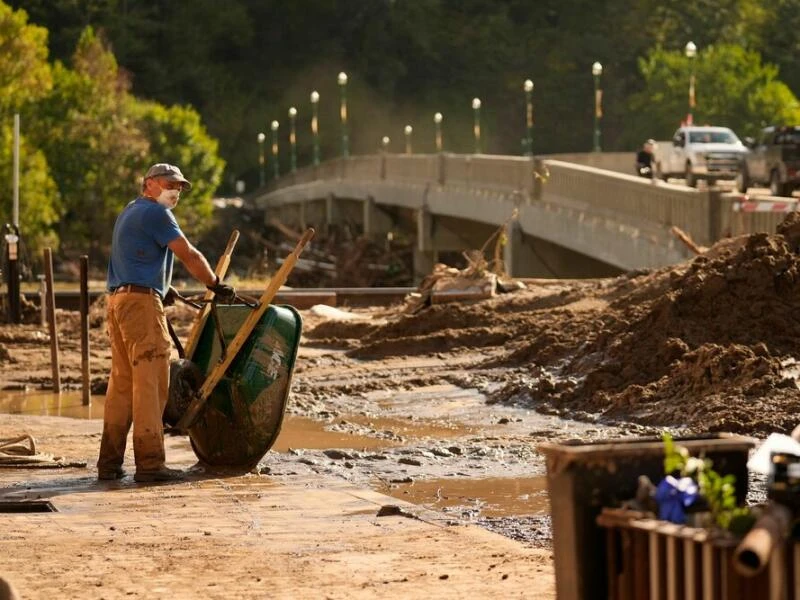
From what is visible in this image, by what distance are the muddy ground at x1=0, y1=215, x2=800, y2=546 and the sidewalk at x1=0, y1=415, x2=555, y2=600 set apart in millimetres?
576

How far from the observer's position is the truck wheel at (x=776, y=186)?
1672 inches

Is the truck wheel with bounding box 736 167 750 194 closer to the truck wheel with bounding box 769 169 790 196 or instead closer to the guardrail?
the truck wheel with bounding box 769 169 790 196

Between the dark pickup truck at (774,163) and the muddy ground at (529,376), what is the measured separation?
17092mm

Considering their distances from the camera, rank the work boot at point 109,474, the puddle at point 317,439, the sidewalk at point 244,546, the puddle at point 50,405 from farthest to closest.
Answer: the puddle at point 50,405, the puddle at point 317,439, the work boot at point 109,474, the sidewalk at point 244,546

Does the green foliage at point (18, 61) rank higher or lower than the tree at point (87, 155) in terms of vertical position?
higher

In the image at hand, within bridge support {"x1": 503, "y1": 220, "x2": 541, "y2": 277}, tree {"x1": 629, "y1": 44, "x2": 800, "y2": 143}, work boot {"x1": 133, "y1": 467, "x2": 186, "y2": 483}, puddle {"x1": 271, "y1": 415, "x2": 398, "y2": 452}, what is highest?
tree {"x1": 629, "y1": 44, "x2": 800, "y2": 143}

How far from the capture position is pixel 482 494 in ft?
41.3

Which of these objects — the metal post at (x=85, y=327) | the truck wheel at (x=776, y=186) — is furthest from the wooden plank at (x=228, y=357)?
the truck wheel at (x=776, y=186)

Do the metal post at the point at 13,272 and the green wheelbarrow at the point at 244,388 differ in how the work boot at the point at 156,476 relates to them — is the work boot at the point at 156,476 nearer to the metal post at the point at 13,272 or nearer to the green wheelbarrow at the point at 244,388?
the green wheelbarrow at the point at 244,388

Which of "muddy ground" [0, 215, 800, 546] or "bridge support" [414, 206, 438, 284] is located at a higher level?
"muddy ground" [0, 215, 800, 546]

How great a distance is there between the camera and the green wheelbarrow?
13.4 m

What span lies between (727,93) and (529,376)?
3187 inches

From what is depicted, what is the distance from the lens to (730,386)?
17.2 meters

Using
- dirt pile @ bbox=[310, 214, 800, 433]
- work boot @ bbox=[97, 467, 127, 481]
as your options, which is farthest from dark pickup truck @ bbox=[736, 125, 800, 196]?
work boot @ bbox=[97, 467, 127, 481]
